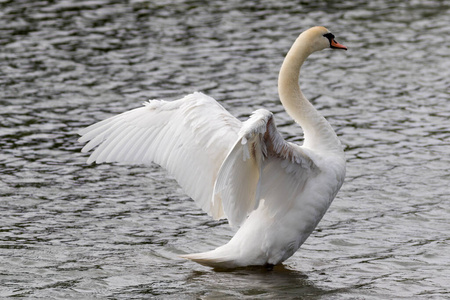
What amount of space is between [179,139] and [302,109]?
3.86 feet

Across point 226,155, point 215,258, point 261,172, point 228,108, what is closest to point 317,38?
point 226,155

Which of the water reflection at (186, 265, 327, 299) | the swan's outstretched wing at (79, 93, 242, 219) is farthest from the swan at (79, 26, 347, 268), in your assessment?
the water reflection at (186, 265, 327, 299)

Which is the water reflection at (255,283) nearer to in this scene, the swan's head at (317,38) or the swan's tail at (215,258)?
the swan's tail at (215,258)

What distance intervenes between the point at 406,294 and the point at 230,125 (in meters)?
2.03

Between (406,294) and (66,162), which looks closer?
(406,294)

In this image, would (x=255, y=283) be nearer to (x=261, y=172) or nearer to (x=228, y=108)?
(x=261, y=172)

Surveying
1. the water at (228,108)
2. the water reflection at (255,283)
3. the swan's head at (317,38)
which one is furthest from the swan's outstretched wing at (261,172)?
the swan's head at (317,38)

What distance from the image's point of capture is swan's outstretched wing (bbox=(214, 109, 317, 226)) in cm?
632

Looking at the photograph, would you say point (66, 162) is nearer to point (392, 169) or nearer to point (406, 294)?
point (392, 169)

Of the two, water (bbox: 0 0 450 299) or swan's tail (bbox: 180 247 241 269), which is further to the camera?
water (bbox: 0 0 450 299)

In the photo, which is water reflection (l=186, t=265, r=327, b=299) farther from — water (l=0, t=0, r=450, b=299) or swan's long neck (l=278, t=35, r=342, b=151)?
swan's long neck (l=278, t=35, r=342, b=151)

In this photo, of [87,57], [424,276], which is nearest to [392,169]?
[424,276]

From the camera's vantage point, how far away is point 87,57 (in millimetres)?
16219

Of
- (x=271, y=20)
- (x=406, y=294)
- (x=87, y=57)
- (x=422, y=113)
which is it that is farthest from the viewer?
(x=271, y=20)
